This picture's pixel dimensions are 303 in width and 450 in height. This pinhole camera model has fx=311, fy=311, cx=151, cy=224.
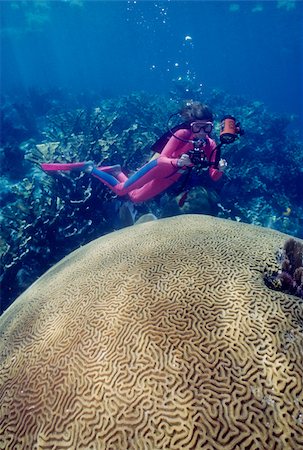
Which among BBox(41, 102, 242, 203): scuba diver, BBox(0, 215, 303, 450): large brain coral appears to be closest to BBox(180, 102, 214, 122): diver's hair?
BBox(41, 102, 242, 203): scuba diver

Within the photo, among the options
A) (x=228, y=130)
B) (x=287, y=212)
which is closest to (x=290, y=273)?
(x=228, y=130)

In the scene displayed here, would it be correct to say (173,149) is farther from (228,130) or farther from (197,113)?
(228,130)

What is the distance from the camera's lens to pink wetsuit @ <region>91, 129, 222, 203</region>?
554cm

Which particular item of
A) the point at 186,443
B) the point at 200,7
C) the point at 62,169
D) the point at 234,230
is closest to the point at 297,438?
the point at 186,443

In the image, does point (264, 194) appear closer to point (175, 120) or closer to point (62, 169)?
point (175, 120)

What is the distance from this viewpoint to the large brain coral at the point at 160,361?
1.64 m

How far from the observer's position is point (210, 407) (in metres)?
1.68

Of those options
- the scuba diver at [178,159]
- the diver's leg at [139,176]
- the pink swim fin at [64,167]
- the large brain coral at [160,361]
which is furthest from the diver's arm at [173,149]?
the large brain coral at [160,361]

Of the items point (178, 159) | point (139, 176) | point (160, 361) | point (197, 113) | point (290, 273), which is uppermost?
point (197, 113)

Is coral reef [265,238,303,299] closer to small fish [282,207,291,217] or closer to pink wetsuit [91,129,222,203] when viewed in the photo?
pink wetsuit [91,129,222,203]

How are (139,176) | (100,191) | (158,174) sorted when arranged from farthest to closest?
(100,191), (139,176), (158,174)

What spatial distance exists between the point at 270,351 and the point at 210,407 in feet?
1.69

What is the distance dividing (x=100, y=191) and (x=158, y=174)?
1.50m

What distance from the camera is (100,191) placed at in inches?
266
